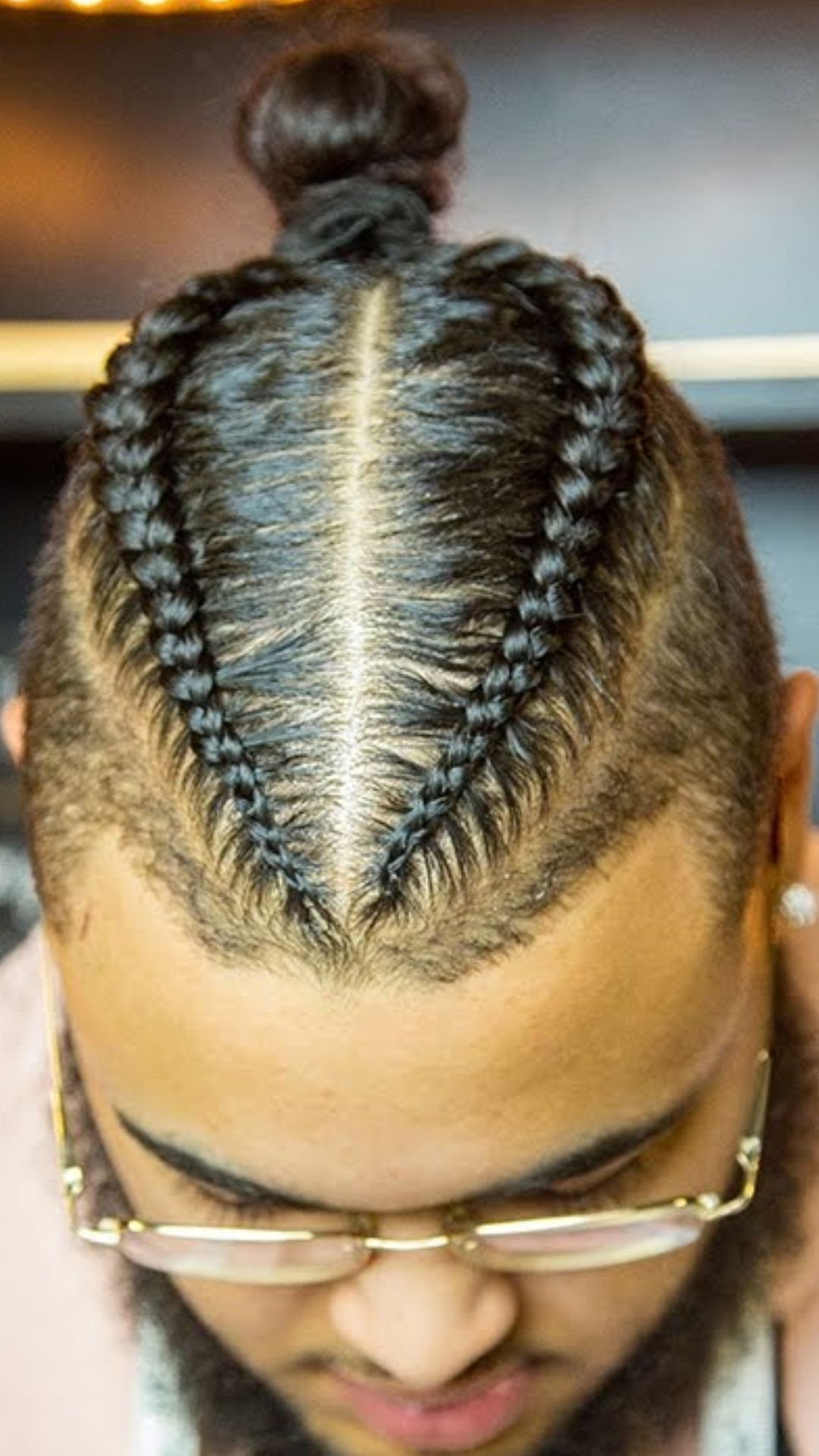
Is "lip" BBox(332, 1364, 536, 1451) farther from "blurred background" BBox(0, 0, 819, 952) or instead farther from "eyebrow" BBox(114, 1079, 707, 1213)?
"blurred background" BBox(0, 0, 819, 952)

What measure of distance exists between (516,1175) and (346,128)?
0.42 meters

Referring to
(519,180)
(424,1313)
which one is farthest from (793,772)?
(519,180)

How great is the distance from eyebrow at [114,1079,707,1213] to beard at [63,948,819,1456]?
120 mm

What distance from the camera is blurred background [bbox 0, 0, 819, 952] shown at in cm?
122

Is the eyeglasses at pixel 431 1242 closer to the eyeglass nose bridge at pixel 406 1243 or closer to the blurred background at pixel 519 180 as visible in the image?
the eyeglass nose bridge at pixel 406 1243

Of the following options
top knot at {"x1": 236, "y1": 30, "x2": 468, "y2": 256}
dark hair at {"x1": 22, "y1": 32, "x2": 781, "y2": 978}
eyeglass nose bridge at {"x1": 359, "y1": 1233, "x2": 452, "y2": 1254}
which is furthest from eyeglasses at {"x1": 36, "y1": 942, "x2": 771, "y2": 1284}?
top knot at {"x1": 236, "y1": 30, "x2": 468, "y2": 256}

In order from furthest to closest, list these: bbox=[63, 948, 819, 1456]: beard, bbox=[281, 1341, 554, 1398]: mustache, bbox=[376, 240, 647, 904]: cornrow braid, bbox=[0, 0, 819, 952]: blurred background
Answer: bbox=[0, 0, 819, 952]: blurred background < bbox=[63, 948, 819, 1456]: beard < bbox=[281, 1341, 554, 1398]: mustache < bbox=[376, 240, 647, 904]: cornrow braid

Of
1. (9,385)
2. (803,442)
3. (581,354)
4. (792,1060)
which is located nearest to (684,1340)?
(792,1060)

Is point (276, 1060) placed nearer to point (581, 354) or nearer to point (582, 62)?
point (581, 354)

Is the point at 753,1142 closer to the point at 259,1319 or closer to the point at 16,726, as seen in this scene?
the point at 259,1319

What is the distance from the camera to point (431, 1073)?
2.15 feet

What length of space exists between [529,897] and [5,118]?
770 millimetres

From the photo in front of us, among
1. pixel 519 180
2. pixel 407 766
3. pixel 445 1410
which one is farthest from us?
pixel 519 180

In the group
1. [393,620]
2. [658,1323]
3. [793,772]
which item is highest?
[393,620]
